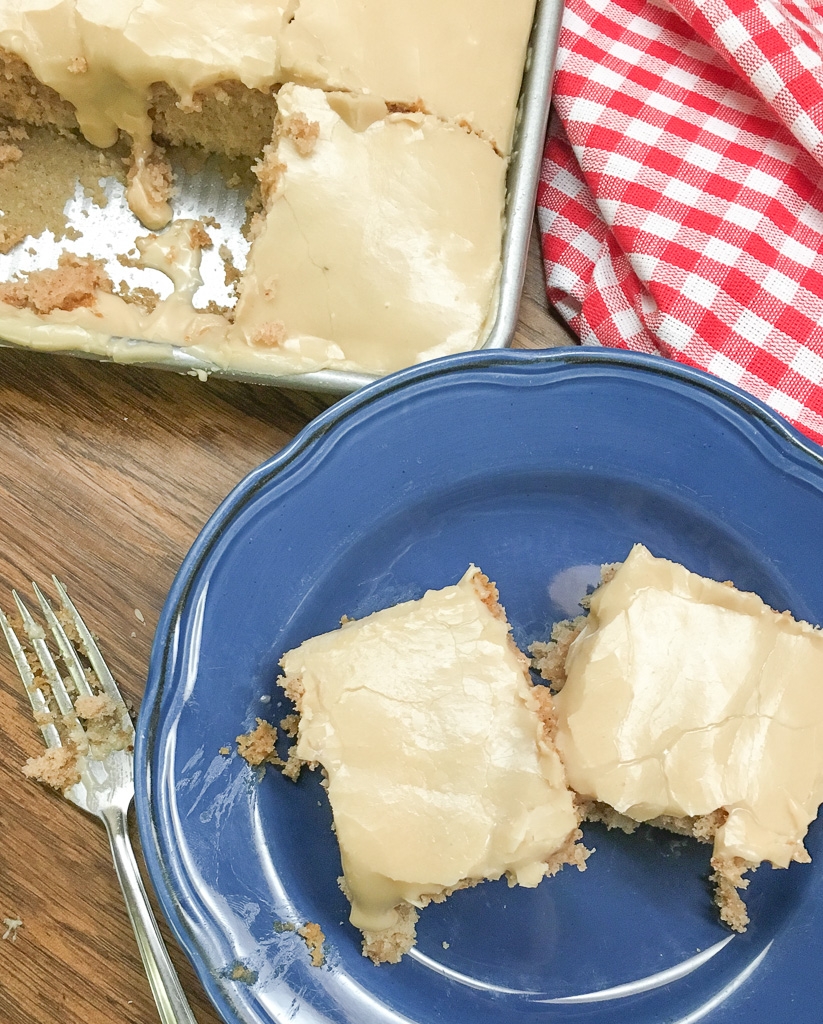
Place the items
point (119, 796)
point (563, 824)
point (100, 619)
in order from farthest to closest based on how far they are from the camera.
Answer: point (100, 619) → point (119, 796) → point (563, 824)

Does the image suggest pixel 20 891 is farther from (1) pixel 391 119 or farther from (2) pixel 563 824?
(1) pixel 391 119

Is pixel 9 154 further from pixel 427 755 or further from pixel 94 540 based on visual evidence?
pixel 427 755

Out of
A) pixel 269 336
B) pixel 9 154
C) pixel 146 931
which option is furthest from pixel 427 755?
pixel 9 154

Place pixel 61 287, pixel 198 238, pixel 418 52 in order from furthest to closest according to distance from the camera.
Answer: pixel 198 238 → pixel 61 287 → pixel 418 52

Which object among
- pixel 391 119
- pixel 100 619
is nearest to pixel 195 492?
pixel 100 619

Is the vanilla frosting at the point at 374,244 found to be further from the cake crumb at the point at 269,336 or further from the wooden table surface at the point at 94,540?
the wooden table surface at the point at 94,540

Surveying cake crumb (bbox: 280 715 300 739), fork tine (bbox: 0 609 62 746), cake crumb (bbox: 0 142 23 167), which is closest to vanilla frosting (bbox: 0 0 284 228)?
cake crumb (bbox: 0 142 23 167)
